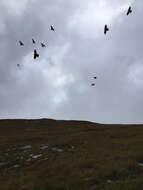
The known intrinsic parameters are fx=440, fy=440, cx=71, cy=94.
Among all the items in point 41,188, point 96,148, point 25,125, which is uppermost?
point 25,125

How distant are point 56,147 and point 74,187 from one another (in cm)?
1664

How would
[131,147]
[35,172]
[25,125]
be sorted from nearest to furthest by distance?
[35,172] → [131,147] → [25,125]

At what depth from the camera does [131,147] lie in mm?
35781

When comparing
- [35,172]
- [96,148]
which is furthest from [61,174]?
→ [96,148]

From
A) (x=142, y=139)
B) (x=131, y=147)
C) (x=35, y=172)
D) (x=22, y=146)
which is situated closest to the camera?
(x=35, y=172)

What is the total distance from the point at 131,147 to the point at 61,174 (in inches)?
384

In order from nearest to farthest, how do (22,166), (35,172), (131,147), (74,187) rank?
(74,187), (35,172), (22,166), (131,147)

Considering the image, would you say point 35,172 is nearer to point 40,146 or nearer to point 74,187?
point 74,187

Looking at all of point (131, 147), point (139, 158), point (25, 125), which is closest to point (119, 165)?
point (139, 158)

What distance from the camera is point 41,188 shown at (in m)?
25.3

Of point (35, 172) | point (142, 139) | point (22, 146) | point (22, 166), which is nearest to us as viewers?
point (35, 172)

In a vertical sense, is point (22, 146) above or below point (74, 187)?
above

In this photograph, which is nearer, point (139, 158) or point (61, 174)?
point (61, 174)

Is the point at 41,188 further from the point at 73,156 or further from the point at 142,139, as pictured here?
the point at 142,139
